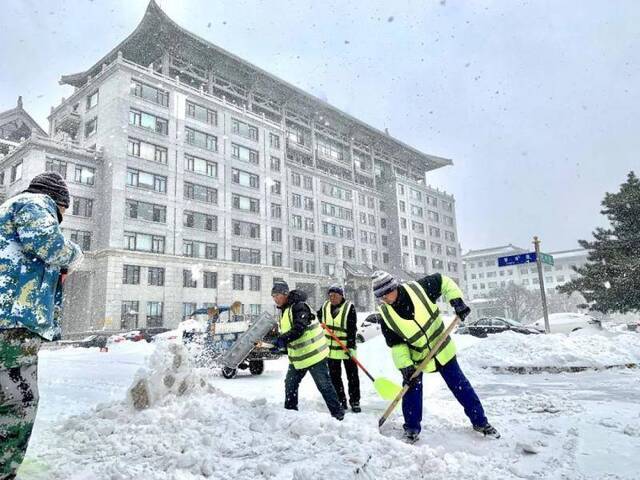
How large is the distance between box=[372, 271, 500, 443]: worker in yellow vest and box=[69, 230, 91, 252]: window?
1259 inches

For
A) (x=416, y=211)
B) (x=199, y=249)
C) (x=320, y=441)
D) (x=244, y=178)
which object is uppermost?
(x=416, y=211)

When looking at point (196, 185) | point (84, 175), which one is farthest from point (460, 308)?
point (196, 185)

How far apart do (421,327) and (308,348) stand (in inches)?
51.1

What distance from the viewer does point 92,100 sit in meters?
36.0

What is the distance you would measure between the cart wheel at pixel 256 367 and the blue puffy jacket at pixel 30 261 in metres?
7.68

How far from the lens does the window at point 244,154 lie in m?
40.7

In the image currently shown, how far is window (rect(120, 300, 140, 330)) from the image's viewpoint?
30.3 metres

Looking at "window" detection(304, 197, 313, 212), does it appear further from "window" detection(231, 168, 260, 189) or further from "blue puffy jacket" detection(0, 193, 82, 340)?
"blue puffy jacket" detection(0, 193, 82, 340)

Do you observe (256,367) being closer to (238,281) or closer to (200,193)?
(238,281)

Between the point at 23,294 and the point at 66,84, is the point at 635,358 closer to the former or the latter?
the point at 23,294

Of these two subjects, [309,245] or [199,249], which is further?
[309,245]

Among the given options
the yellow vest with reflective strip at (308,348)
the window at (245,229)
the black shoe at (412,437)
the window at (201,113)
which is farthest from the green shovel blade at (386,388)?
the window at (201,113)

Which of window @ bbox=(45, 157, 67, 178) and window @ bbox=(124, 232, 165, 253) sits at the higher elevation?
window @ bbox=(45, 157, 67, 178)

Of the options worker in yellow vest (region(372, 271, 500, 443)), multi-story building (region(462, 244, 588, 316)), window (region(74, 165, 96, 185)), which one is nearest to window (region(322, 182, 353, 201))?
window (region(74, 165, 96, 185))
